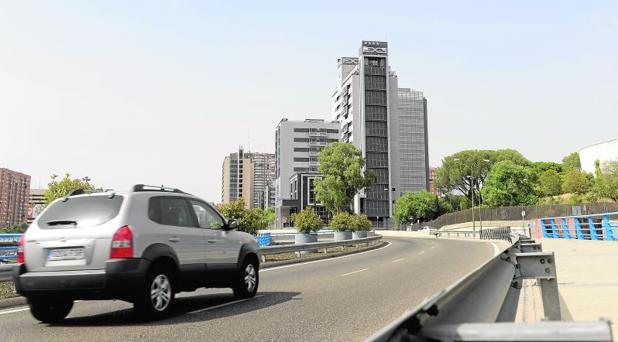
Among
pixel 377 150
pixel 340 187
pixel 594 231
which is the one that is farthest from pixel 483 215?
pixel 594 231

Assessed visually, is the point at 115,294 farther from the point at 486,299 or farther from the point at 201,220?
the point at 486,299

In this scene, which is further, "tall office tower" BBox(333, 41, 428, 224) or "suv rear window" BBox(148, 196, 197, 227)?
"tall office tower" BBox(333, 41, 428, 224)

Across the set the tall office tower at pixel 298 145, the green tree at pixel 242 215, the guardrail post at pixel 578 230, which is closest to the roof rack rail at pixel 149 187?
the green tree at pixel 242 215

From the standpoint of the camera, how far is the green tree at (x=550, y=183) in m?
114

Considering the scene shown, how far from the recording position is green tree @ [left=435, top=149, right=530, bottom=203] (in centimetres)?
11644

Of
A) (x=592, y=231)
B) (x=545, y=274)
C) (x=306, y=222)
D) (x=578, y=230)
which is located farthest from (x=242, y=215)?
(x=578, y=230)

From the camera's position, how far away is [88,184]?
64500 millimetres

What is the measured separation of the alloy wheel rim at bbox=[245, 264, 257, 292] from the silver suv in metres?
1.48

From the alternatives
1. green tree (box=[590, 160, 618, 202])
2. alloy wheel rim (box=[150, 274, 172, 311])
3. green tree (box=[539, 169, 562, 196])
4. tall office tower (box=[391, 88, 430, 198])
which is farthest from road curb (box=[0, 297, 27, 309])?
tall office tower (box=[391, 88, 430, 198])

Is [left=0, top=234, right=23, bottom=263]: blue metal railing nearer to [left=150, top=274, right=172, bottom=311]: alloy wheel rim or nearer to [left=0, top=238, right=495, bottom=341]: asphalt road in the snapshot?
[left=0, top=238, right=495, bottom=341]: asphalt road

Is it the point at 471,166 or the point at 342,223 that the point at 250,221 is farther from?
the point at 471,166

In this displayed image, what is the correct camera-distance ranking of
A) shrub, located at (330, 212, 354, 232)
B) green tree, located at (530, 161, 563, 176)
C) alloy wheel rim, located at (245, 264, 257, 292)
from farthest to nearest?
1. green tree, located at (530, 161, 563, 176)
2. shrub, located at (330, 212, 354, 232)
3. alloy wheel rim, located at (245, 264, 257, 292)

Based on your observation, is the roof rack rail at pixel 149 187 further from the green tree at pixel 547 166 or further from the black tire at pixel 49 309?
the green tree at pixel 547 166

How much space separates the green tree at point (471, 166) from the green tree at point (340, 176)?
37410 millimetres
